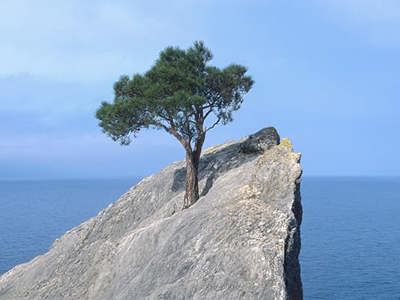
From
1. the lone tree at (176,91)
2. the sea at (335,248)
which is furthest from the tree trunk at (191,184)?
the sea at (335,248)

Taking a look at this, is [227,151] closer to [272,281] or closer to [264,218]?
[264,218]

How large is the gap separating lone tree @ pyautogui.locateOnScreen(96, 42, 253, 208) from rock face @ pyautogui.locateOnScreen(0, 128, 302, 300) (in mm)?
3684

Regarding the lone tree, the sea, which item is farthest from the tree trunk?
the sea

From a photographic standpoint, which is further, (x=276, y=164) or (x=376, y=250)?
(x=376, y=250)

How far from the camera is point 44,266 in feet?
148

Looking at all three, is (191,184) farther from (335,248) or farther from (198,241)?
(335,248)

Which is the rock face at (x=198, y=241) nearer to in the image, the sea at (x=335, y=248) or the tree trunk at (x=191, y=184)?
the tree trunk at (x=191, y=184)

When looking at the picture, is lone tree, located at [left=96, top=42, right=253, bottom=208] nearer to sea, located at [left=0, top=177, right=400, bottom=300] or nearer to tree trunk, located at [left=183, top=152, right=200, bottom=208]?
tree trunk, located at [left=183, top=152, right=200, bottom=208]

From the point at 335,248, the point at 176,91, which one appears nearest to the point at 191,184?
the point at 176,91

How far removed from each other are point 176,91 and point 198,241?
1252cm

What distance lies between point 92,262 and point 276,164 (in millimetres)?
16425

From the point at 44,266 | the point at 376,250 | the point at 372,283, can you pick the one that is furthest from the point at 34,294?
the point at 376,250

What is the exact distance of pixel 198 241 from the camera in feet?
116

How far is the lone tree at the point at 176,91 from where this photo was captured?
1655 inches
